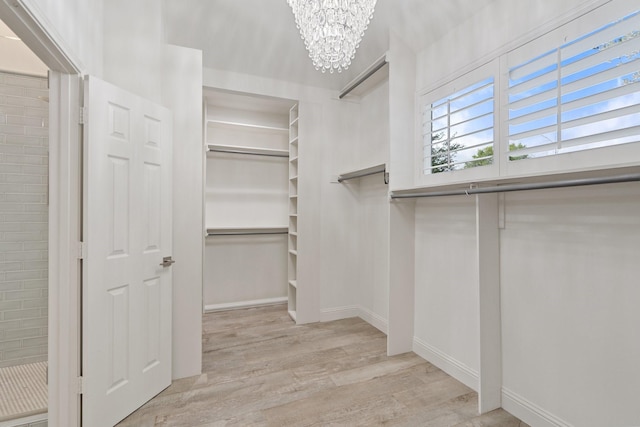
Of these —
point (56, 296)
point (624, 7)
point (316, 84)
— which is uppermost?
point (316, 84)

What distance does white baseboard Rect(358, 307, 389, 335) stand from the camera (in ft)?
10.5

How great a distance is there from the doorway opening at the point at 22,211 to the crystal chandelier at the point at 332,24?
227 cm

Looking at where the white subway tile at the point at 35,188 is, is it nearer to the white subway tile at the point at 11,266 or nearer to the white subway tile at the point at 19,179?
the white subway tile at the point at 19,179

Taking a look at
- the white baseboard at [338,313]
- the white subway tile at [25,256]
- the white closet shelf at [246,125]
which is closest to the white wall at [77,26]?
the white subway tile at [25,256]

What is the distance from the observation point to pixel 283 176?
4262 millimetres

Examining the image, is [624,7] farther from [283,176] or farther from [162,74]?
[283,176]

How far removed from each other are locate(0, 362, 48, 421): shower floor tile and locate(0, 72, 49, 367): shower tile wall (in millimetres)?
95

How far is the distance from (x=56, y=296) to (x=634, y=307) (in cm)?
297

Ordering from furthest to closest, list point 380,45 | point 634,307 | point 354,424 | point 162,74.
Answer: point 380,45
point 162,74
point 354,424
point 634,307

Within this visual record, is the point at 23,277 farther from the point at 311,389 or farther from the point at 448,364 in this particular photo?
the point at 448,364

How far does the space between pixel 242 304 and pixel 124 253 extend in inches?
90.2

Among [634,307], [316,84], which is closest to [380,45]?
[316,84]

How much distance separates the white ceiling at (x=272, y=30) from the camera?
95.0 inches

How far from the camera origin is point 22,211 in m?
2.36
